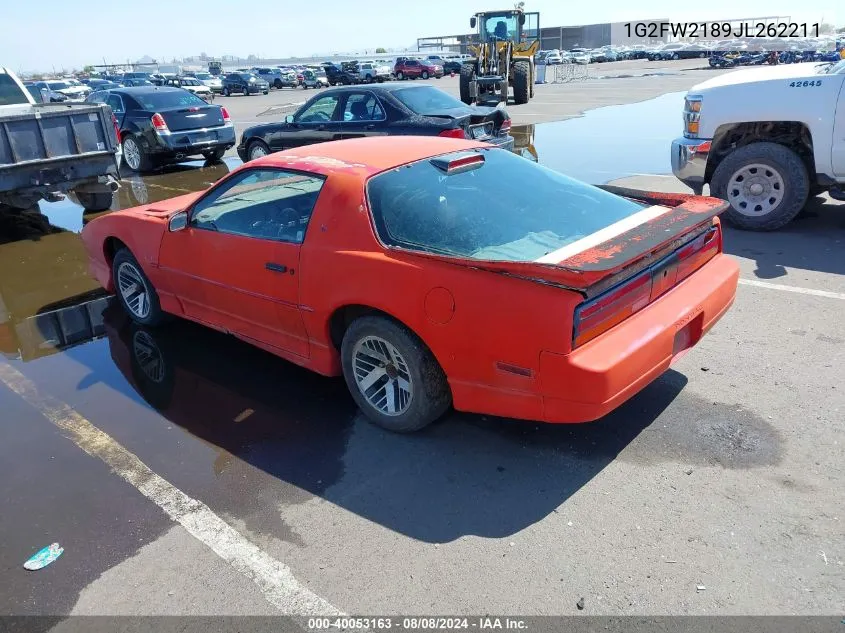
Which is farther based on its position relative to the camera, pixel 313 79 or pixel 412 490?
pixel 313 79

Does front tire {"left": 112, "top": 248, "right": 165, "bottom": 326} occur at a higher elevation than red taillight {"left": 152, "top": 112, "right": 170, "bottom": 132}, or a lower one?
lower

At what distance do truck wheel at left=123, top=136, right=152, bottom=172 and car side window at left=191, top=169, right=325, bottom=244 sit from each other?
9305mm

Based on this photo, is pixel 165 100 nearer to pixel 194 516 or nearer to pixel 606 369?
pixel 194 516

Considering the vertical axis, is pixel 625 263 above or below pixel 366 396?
above

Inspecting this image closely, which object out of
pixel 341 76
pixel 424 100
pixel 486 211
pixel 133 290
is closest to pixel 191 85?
pixel 341 76

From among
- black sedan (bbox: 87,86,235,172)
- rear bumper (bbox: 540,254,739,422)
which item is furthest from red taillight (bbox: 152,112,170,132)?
rear bumper (bbox: 540,254,739,422)

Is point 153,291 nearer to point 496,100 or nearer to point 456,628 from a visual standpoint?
point 456,628

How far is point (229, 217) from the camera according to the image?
14.2 ft

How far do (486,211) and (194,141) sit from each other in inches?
405

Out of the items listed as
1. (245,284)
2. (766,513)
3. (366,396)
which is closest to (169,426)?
(245,284)

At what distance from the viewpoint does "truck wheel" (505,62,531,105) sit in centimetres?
2173

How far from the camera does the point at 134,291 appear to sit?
534 centimetres

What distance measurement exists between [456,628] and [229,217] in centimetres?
295

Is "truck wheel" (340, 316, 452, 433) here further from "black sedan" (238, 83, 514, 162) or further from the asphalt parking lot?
"black sedan" (238, 83, 514, 162)
